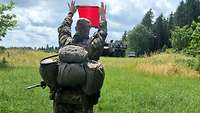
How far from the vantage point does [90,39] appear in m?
8.21

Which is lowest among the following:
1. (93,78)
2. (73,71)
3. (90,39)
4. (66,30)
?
(93,78)

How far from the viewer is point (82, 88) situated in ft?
25.6

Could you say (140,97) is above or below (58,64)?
below

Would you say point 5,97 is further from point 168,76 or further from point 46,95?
point 168,76

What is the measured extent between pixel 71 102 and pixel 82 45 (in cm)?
87

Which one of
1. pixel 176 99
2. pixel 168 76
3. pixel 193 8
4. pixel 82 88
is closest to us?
pixel 82 88

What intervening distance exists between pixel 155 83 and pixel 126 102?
28.1 feet

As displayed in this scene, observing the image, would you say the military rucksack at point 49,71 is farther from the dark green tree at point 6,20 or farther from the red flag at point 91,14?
the dark green tree at point 6,20

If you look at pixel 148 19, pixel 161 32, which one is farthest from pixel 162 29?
pixel 148 19

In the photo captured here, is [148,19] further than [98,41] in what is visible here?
Yes

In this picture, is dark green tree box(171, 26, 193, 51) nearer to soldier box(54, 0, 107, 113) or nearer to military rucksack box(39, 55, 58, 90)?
soldier box(54, 0, 107, 113)

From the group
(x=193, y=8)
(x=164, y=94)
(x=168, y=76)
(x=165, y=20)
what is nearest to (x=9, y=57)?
(x=168, y=76)

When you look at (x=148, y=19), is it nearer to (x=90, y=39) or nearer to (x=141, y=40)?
(x=141, y=40)

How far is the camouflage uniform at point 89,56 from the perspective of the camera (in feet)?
25.8
